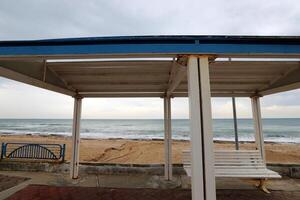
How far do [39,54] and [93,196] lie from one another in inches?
130

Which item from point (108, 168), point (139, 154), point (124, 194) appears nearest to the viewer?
point (124, 194)

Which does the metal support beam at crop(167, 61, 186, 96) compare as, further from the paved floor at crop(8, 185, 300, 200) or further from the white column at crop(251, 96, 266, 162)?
the white column at crop(251, 96, 266, 162)

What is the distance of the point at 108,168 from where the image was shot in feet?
19.0

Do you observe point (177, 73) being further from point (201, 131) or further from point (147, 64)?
point (201, 131)

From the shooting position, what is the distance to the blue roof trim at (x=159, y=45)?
2.21 meters

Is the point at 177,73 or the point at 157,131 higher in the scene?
the point at 177,73

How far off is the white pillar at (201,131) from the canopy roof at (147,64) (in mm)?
248

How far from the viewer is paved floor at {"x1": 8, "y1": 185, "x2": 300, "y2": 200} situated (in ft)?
13.4

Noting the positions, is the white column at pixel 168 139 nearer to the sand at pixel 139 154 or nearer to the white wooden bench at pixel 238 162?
the white wooden bench at pixel 238 162

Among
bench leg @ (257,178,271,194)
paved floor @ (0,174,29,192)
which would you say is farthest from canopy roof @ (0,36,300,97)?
paved floor @ (0,174,29,192)

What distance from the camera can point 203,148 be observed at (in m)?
2.10

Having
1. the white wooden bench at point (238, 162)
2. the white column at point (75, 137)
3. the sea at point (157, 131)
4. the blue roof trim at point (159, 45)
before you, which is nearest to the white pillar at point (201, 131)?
the blue roof trim at point (159, 45)

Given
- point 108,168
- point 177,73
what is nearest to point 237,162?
point 177,73

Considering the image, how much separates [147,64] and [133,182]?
3.37 meters
